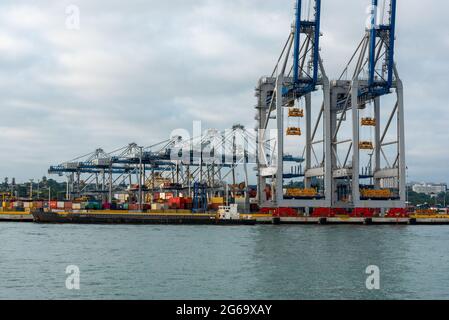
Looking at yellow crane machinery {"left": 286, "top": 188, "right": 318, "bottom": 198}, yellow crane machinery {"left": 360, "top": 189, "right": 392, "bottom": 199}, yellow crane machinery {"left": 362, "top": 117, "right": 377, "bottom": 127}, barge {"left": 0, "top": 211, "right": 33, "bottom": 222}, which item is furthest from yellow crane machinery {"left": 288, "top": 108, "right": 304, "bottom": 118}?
barge {"left": 0, "top": 211, "right": 33, "bottom": 222}

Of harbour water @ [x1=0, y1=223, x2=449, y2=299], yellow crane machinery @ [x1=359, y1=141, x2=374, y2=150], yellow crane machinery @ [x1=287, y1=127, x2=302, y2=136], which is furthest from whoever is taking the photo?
yellow crane machinery @ [x1=359, y1=141, x2=374, y2=150]

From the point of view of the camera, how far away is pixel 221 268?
115 ft

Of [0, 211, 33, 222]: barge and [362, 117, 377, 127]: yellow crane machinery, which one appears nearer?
[362, 117, 377, 127]: yellow crane machinery

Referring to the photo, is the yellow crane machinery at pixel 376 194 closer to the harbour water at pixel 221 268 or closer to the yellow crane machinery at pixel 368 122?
the yellow crane machinery at pixel 368 122

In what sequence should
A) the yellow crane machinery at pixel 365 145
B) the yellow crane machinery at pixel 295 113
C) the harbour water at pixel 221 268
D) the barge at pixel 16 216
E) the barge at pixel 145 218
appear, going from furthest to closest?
1. the barge at pixel 16 216
2. the yellow crane machinery at pixel 365 145
3. the barge at pixel 145 218
4. the yellow crane machinery at pixel 295 113
5. the harbour water at pixel 221 268

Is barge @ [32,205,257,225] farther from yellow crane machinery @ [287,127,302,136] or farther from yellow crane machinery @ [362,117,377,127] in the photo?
yellow crane machinery @ [362,117,377,127]

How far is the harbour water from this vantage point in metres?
27.5

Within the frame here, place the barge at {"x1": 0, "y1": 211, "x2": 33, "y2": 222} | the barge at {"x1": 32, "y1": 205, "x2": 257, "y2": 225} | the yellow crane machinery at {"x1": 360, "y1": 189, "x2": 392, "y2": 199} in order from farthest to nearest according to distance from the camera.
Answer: the barge at {"x1": 0, "y1": 211, "x2": 33, "y2": 222}, the yellow crane machinery at {"x1": 360, "y1": 189, "x2": 392, "y2": 199}, the barge at {"x1": 32, "y1": 205, "x2": 257, "y2": 225}

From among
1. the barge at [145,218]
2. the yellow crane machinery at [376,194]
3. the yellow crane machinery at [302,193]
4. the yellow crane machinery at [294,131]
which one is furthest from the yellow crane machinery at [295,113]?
the yellow crane machinery at [376,194]

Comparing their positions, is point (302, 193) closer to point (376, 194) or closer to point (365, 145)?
point (376, 194)

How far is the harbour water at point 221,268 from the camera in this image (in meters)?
27.5
